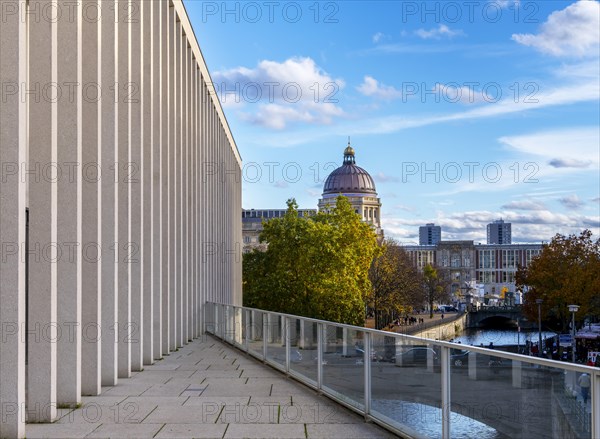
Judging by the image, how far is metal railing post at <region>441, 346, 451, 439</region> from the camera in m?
7.90

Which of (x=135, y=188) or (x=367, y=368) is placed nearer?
(x=367, y=368)

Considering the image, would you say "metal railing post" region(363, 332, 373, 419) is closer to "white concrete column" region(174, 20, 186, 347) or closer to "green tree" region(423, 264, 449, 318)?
"white concrete column" region(174, 20, 186, 347)

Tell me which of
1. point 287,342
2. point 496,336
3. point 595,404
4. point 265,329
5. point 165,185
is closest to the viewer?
point 595,404

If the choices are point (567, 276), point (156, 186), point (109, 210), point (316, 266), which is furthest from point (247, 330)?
point (567, 276)

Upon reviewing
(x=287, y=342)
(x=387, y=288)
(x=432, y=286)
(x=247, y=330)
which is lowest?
(x=432, y=286)

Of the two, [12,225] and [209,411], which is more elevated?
[12,225]

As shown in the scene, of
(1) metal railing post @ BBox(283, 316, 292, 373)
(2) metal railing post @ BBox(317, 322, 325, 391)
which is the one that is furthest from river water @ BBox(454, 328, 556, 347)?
(2) metal railing post @ BBox(317, 322, 325, 391)

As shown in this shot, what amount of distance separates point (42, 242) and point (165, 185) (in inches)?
473

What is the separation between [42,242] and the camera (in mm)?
10562

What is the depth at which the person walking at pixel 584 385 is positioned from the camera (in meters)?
5.86

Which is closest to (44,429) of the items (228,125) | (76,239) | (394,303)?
(76,239)

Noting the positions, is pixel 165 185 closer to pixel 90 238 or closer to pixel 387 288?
pixel 90 238

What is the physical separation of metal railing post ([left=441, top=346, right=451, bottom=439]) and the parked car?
0.48 feet

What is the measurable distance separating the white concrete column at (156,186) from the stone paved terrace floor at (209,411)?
4143mm
